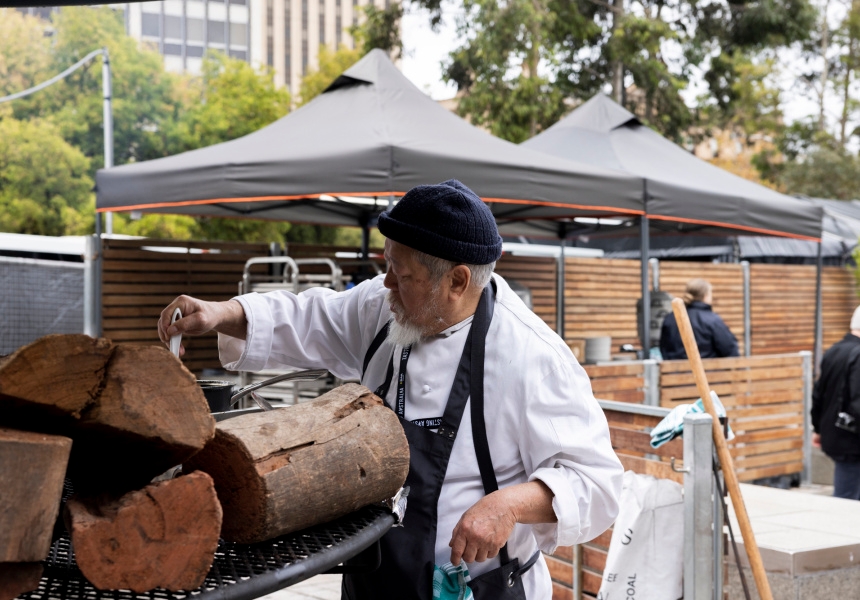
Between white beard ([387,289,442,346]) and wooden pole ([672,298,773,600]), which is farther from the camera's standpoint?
wooden pole ([672,298,773,600])

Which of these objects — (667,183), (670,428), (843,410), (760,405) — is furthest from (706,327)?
(670,428)

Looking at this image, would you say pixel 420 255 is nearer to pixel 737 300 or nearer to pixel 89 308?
pixel 89 308

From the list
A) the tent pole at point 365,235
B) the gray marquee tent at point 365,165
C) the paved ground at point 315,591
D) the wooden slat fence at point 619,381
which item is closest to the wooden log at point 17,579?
the paved ground at point 315,591

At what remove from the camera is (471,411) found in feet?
6.08

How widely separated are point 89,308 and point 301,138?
237 cm

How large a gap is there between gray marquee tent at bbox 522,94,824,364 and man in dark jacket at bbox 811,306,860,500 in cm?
190

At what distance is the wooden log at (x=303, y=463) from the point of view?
133 centimetres

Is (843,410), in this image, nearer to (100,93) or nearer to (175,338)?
(175,338)

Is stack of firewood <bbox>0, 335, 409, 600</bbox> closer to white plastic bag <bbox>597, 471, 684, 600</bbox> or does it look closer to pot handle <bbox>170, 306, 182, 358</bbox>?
pot handle <bbox>170, 306, 182, 358</bbox>

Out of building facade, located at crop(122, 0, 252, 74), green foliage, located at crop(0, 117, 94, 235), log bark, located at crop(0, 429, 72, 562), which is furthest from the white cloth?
building facade, located at crop(122, 0, 252, 74)

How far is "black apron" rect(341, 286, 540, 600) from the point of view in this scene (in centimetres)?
182

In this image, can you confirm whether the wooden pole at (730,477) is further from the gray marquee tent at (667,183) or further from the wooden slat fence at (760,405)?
the gray marquee tent at (667,183)

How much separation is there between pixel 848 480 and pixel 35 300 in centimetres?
778

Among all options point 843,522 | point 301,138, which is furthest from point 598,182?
point 843,522
